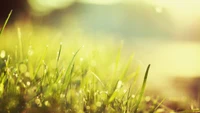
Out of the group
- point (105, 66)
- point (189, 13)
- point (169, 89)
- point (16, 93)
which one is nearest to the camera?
point (16, 93)

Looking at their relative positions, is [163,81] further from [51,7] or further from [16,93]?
[51,7]

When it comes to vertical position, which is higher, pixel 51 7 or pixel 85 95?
pixel 51 7

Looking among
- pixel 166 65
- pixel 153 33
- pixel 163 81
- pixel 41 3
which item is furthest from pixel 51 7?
pixel 163 81

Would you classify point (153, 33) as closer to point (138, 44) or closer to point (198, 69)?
point (138, 44)

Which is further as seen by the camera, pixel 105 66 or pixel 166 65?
pixel 166 65

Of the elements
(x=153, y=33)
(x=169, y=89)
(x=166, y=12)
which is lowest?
(x=169, y=89)

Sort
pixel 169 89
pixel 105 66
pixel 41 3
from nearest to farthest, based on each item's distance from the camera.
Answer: pixel 105 66 → pixel 169 89 → pixel 41 3
